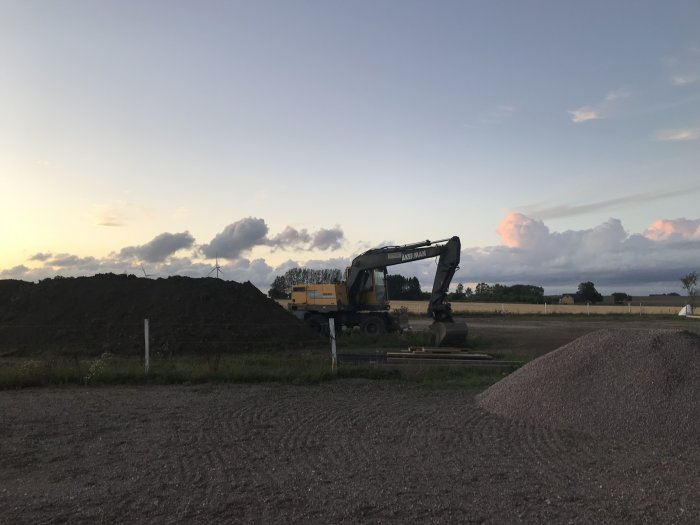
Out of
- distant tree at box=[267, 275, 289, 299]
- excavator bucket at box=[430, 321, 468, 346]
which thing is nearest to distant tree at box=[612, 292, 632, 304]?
distant tree at box=[267, 275, 289, 299]

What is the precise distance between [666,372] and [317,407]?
17.9 feet

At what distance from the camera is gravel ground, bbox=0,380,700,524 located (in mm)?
5359

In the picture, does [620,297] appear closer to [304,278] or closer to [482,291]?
[482,291]

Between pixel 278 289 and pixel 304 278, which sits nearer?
pixel 304 278

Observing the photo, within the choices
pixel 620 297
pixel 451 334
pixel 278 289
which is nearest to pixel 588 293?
pixel 620 297

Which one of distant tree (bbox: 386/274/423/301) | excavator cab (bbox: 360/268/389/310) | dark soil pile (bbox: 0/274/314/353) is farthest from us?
distant tree (bbox: 386/274/423/301)

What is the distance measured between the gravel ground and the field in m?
Answer: 0.02

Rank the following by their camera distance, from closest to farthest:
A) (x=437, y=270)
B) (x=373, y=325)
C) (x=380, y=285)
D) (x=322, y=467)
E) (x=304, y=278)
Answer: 1. (x=322, y=467)
2. (x=437, y=270)
3. (x=373, y=325)
4. (x=380, y=285)
5. (x=304, y=278)

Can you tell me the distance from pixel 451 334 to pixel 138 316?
12.5 meters

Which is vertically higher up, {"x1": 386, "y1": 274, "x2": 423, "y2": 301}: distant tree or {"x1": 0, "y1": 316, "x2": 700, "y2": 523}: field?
{"x1": 386, "y1": 274, "x2": 423, "y2": 301}: distant tree

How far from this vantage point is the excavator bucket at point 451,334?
21.5 meters

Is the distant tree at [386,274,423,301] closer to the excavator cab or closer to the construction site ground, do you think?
the excavator cab

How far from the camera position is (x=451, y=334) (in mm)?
21500

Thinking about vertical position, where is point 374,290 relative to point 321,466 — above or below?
above
